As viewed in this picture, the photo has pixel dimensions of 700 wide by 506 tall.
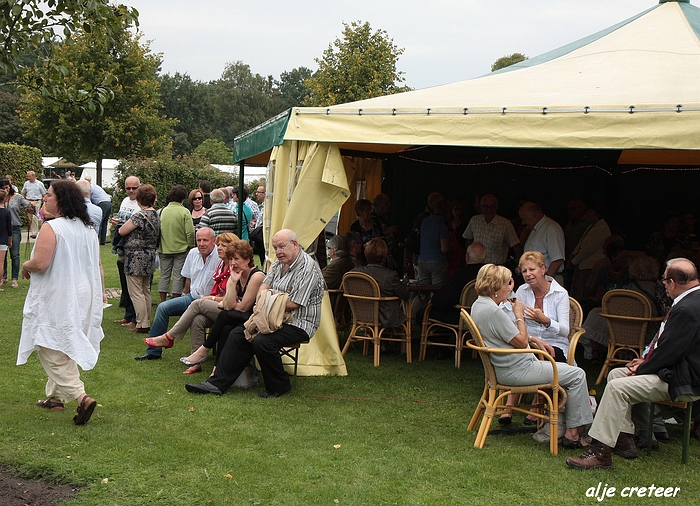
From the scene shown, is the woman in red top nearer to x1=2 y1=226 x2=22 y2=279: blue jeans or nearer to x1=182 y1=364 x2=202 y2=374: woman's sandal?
x1=182 y1=364 x2=202 y2=374: woman's sandal

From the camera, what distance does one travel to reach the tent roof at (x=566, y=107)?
17.3 feet

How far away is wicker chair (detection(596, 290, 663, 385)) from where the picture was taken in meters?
6.59

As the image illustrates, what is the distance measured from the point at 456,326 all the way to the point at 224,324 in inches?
90.6

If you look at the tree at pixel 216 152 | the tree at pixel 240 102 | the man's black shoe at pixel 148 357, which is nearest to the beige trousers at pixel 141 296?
the man's black shoe at pixel 148 357

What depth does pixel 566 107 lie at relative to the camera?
17.9ft

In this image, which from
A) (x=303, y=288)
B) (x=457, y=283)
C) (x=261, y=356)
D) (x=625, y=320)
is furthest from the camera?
(x=457, y=283)

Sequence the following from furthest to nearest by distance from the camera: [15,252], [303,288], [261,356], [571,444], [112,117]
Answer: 1. [112,117]
2. [15,252]
3. [303,288]
4. [261,356]
5. [571,444]

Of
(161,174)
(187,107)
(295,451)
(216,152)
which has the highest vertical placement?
(187,107)

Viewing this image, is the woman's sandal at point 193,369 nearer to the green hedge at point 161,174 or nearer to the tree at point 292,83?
the green hedge at point 161,174

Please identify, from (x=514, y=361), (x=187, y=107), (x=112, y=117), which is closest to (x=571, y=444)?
(x=514, y=361)

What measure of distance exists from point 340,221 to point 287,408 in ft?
18.3

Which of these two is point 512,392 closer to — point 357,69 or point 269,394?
point 269,394

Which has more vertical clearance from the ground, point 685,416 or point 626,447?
point 685,416

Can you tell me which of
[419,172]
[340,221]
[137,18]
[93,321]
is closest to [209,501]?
[93,321]
